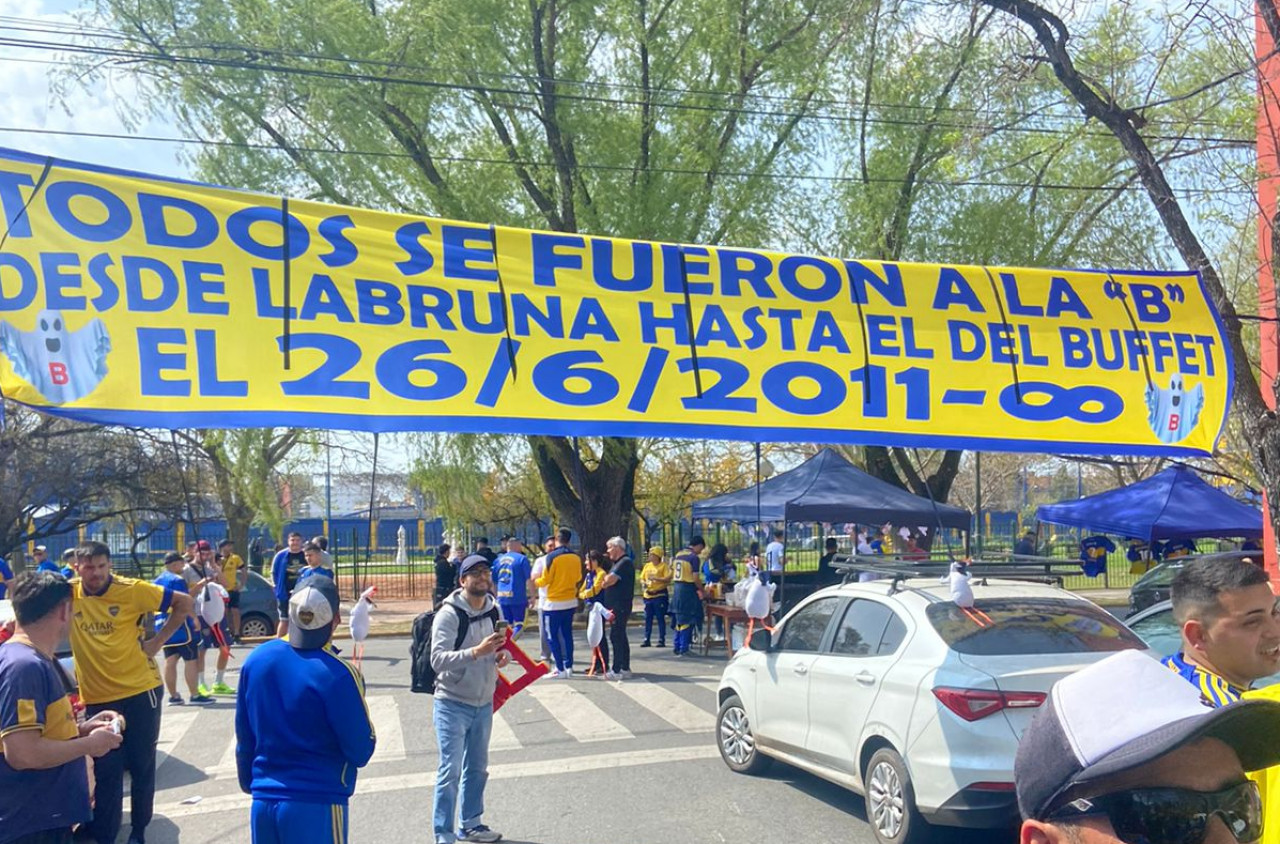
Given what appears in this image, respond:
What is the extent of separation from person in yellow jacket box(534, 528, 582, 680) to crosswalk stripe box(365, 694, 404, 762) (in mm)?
2263

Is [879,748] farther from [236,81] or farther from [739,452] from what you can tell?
[739,452]

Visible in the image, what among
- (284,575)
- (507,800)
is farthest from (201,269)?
(284,575)

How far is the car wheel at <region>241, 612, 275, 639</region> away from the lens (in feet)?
55.8

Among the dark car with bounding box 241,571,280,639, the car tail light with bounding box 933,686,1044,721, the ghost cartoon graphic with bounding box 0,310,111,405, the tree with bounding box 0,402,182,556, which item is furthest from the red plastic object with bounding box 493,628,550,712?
the tree with bounding box 0,402,182,556

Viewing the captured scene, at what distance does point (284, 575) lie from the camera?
47.5 feet

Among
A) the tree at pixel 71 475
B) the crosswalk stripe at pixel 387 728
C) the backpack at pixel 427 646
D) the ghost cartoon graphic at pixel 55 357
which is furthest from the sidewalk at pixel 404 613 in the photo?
the ghost cartoon graphic at pixel 55 357

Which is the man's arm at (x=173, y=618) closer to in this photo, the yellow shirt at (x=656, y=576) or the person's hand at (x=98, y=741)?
the person's hand at (x=98, y=741)

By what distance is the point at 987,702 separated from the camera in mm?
5836

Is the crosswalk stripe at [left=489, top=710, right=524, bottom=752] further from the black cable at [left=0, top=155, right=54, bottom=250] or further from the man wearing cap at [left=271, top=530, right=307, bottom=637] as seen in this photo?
the black cable at [left=0, top=155, right=54, bottom=250]

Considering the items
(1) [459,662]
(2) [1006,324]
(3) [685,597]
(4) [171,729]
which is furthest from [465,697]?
(3) [685,597]

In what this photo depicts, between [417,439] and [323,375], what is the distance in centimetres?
1433

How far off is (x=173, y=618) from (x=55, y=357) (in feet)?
7.80

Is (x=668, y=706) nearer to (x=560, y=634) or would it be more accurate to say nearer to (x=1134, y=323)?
(x=560, y=634)

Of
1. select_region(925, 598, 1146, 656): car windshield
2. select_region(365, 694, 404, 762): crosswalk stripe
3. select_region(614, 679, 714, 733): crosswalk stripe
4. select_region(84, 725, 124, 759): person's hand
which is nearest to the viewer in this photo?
select_region(84, 725, 124, 759): person's hand
